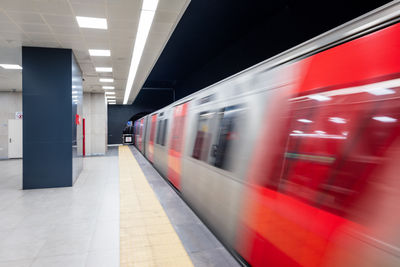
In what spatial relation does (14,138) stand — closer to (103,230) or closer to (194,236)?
(103,230)

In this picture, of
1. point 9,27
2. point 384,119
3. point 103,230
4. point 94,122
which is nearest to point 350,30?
point 384,119

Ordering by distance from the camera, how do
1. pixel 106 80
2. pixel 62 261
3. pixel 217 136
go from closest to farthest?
1. pixel 62 261
2. pixel 217 136
3. pixel 106 80

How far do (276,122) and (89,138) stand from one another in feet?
46.5

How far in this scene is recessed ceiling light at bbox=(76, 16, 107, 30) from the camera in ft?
16.1

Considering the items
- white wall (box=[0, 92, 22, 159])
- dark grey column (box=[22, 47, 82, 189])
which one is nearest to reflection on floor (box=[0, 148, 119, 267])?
dark grey column (box=[22, 47, 82, 189])

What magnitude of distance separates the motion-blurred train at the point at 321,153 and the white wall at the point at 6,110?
46.2ft

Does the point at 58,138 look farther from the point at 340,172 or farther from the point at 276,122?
the point at 340,172

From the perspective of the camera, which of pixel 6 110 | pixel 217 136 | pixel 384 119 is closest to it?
pixel 384 119

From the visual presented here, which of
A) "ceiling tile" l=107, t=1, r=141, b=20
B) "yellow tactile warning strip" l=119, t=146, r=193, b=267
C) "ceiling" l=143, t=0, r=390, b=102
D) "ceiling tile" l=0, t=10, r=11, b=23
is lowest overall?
"yellow tactile warning strip" l=119, t=146, r=193, b=267

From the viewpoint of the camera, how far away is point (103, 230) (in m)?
3.73

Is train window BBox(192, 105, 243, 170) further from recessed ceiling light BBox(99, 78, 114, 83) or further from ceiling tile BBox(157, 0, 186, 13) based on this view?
recessed ceiling light BBox(99, 78, 114, 83)

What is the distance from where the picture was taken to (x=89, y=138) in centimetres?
1476

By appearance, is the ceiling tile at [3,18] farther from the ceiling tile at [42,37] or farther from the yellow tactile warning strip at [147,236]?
the yellow tactile warning strip at [147,236]

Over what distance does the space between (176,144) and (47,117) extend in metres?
3.22
